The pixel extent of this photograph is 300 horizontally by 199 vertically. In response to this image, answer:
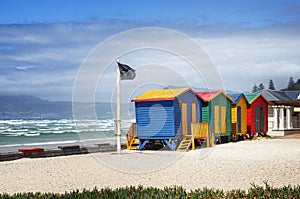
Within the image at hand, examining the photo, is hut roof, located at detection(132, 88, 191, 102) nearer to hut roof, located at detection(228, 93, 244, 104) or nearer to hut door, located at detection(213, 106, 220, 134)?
hut door, located at detection(213, 106, 220, 134)

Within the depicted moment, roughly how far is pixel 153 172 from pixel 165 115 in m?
7.27

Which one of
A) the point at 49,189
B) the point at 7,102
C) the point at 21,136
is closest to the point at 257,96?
the point at 49,189

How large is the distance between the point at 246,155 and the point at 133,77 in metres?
5.41

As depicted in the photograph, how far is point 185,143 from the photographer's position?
20.5m

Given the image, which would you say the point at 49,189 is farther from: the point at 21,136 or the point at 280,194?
the point at 21,136

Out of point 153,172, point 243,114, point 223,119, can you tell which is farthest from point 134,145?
point 153,172

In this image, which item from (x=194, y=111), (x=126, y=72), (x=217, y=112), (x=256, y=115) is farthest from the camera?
(x=256, y=115)

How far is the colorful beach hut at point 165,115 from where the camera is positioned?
20156mm

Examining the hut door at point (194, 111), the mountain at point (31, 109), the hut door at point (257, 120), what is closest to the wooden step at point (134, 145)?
the hut door at point (194, 111)

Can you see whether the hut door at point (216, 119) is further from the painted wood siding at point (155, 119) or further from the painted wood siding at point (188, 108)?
the painted wood siding at point (155, 119)

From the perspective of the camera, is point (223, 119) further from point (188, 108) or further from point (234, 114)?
point (188, 108)

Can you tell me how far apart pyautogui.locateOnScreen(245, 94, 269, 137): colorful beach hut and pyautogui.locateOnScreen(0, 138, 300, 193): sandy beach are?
1020cm

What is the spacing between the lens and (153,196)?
689 cm

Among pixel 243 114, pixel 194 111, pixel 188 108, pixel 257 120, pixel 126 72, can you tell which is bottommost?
pixel 257 120
